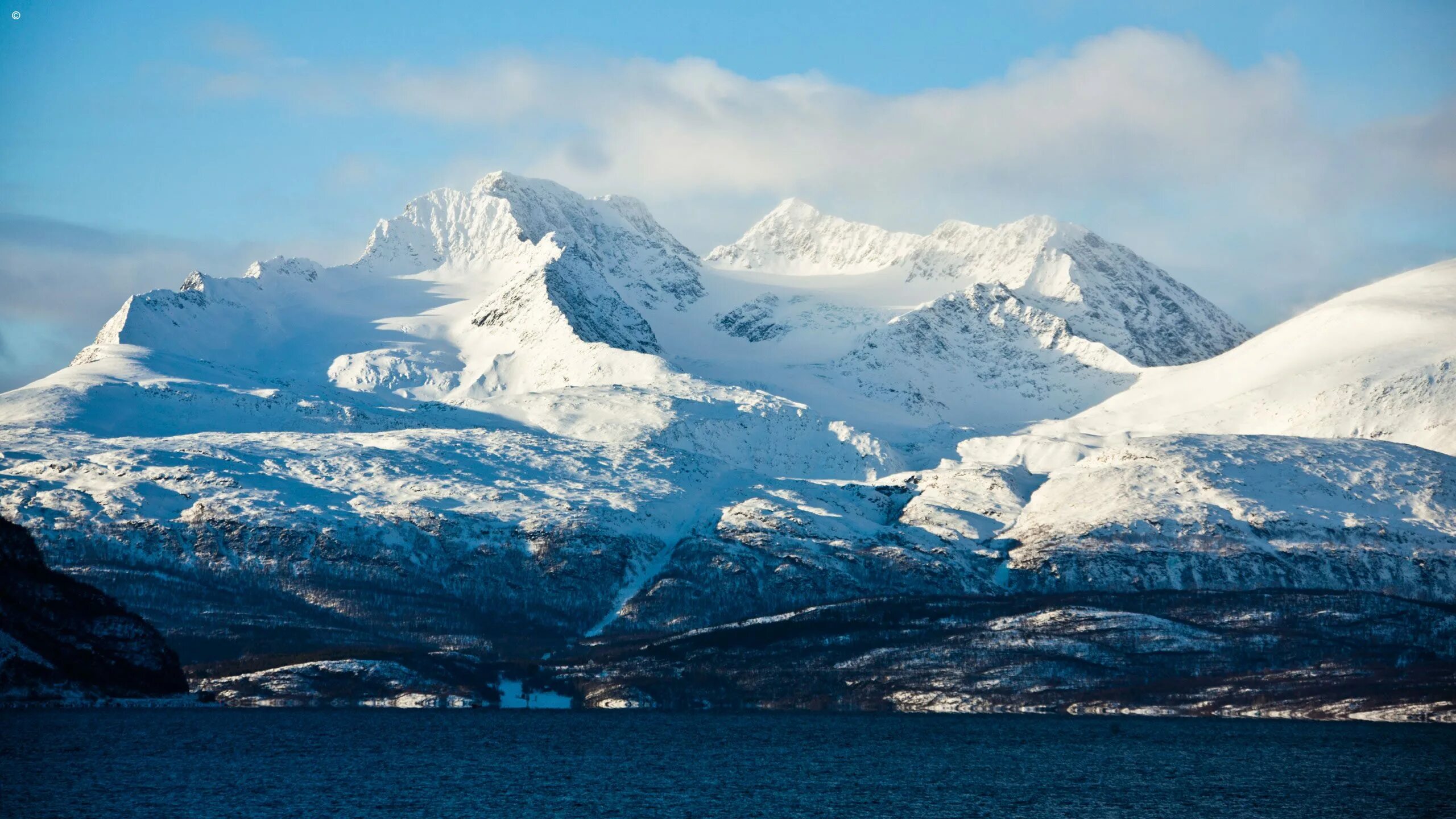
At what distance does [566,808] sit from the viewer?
6786 inches

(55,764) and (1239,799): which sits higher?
(55,764)

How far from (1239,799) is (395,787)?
92.2m

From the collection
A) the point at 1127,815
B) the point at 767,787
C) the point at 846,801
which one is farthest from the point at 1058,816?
the point at 767,787

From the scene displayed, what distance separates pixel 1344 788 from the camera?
7618 inches

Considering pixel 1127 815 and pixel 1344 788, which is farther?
pixel 1344 788

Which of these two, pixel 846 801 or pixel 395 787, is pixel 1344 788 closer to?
pixel 846 801

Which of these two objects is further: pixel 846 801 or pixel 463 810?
pixel 846 801

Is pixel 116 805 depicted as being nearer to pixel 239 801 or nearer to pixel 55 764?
pixel 239 801

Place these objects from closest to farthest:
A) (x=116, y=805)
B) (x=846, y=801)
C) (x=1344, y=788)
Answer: (x=116, y=805) → (x=846, y=801) → (x=1344, y=788)

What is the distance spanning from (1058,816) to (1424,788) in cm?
4883

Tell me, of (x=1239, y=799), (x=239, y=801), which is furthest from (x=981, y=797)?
(x=239, y=801)

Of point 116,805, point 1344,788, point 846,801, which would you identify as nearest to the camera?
point 116,805

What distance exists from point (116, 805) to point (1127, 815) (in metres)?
99.5

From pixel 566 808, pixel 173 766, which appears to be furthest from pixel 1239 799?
pixel 173 766
